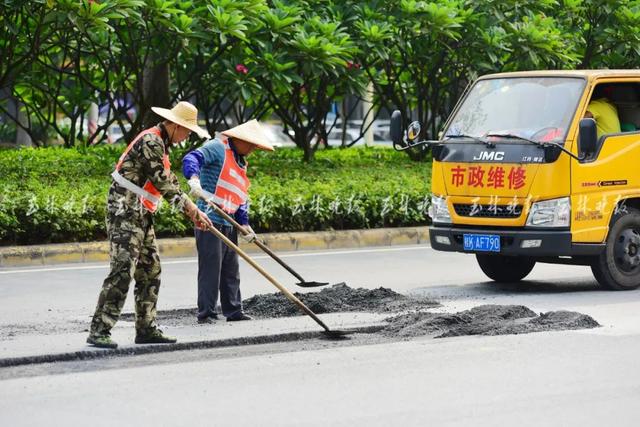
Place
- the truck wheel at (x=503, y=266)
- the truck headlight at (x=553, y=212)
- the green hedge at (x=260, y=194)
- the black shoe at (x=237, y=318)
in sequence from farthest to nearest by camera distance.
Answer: the green hedge at (x=260, y=194)
the truck wheel at (x=503, y=266)
the truck headlight at (x=553, y=212)
the black shoe at (x=237, y=318)

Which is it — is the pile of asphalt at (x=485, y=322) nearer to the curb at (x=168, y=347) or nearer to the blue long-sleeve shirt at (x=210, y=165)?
the curb at (x=168, y=347)

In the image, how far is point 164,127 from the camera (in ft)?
30.6

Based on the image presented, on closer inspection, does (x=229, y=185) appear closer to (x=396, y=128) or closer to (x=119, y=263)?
(x=119, y=263)

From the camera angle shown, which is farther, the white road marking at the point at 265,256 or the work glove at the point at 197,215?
the white road marking at the point at 265,256

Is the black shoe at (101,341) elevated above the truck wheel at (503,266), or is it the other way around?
the truck wheel at (503,266)

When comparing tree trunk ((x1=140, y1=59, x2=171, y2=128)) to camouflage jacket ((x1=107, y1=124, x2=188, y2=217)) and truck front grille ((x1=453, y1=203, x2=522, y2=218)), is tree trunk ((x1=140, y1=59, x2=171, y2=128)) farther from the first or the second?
camouflage jacket ((x1=107, y1=124, x2=188, y2=217))

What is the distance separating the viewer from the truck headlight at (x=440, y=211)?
41.1ft

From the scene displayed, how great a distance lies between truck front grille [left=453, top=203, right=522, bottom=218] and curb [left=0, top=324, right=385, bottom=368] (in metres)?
2.42

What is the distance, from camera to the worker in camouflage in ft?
A: 29.8

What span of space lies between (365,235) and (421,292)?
429 centimetres

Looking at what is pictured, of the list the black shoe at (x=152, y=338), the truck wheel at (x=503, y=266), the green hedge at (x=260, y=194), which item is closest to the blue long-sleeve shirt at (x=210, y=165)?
the black shoe at (x=152, y=338)

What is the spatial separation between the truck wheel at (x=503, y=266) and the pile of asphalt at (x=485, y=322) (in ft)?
8.37

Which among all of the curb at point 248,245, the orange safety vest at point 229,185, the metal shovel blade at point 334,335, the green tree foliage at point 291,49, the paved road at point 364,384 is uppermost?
the green tree foliage at point 291,49

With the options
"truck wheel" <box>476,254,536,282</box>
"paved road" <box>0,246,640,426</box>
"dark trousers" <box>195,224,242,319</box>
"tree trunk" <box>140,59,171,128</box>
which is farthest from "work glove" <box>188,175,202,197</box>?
"tree trunk" <box>140,59,171,128</box>
